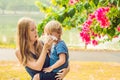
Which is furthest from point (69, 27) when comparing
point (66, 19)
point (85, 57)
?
point (85, 57)

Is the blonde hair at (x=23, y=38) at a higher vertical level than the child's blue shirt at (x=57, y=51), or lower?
higher

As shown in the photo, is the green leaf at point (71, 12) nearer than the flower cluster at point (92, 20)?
No

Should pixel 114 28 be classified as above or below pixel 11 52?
above

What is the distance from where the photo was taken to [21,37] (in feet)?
11.3

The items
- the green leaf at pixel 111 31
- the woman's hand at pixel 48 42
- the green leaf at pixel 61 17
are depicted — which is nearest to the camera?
the woman's hand at pixel 48 42

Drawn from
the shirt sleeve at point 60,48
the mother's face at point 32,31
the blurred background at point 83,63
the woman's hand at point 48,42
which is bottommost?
the blurred background at point 83,63

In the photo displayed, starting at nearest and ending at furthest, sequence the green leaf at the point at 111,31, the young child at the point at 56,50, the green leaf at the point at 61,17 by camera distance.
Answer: the young child at the point at 56,50
the green leaf at the point at 111,31
the green leaf at the point at 61,17

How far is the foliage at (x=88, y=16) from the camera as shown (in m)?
3.61

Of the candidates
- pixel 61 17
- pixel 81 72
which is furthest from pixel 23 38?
pixel 81 72

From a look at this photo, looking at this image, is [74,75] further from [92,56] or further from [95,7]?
[95,7]

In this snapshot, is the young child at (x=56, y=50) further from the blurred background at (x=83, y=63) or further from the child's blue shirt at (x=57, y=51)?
the blurred background at (x=83, y=63)

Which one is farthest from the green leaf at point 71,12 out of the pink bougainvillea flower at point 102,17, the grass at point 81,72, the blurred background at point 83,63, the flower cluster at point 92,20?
the grass at point 81,72

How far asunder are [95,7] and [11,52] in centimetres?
1218

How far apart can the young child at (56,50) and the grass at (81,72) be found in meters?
6.26
